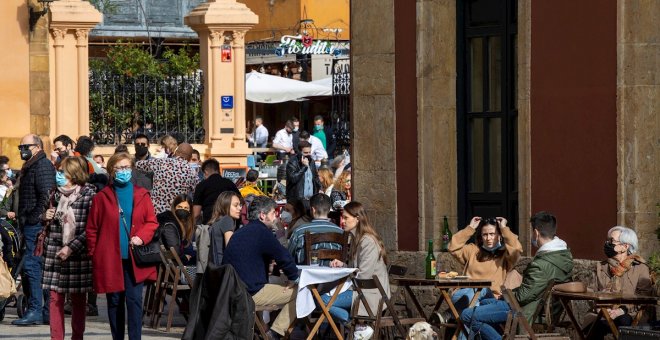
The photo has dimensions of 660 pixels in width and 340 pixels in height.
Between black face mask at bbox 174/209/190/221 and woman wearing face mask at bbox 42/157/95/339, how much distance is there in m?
3.53

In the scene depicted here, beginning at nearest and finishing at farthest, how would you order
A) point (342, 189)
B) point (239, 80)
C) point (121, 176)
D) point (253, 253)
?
point (253, 253), point (121, 176), point (342, 189), point (239, 80)

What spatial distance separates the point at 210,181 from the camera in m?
18.6

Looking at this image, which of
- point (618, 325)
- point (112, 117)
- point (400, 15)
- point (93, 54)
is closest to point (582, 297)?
point (618, 325)

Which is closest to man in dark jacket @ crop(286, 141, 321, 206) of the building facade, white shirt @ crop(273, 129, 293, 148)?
the building facade

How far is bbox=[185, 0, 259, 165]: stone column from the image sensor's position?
28391 millimetres

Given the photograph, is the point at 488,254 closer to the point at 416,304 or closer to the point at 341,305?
the point at 416,304

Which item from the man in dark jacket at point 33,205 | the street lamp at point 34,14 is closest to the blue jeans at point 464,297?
the man in dark jacket at point 33,205

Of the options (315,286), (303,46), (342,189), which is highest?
(303,46)

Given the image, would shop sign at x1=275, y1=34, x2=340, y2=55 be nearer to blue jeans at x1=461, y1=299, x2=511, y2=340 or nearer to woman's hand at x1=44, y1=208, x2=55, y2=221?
woman's hand at x1=44, y1=208, x2=55, y2=221

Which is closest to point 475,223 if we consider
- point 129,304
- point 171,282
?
point 129,304

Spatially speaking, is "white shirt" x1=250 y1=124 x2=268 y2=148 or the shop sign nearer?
"white shirt" x1=250 y1=124 x2=268 y2=148

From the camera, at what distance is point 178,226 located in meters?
18.0

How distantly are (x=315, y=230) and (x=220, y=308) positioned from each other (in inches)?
108

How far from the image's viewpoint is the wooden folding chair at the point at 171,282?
1691 centimetres
